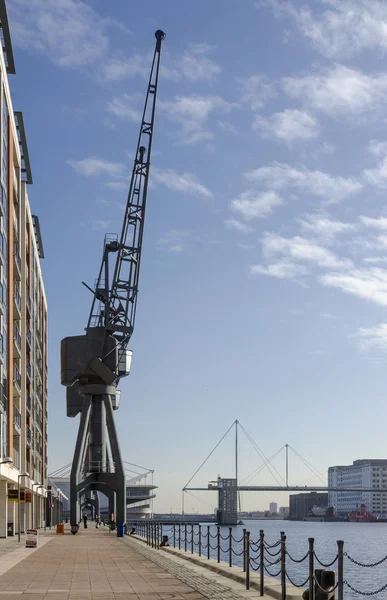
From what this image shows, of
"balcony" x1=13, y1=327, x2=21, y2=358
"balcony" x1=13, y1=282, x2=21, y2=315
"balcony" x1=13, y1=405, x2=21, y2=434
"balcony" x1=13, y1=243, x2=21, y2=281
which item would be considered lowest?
"balcony" x1=13, y1=405, x2=21, y2=434

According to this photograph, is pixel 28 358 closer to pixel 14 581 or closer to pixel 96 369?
Result: pixel 96 369

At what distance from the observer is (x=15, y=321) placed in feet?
212

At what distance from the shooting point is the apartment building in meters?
52.4

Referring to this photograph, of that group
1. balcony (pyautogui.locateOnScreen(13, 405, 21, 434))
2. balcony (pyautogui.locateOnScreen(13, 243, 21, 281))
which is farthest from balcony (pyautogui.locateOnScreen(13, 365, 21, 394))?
balcony (pyautogui.locateOnScreen(13, 243, 21, 281))

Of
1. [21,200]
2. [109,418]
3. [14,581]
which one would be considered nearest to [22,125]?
[21,200]

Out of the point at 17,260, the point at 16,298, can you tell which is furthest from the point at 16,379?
the point at 17,260

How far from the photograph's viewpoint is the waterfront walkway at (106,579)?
18.3 metres

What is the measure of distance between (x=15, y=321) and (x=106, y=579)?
44.0 metres

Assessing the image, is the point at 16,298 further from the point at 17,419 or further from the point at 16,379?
the point at 17,419

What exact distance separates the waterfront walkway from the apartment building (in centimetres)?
1702

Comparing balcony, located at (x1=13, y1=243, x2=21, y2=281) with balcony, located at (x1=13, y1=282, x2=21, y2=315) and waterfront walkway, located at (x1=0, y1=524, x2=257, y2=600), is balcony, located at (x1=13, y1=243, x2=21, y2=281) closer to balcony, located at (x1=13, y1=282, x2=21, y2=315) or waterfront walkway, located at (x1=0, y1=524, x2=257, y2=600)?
balcony, located at (x1=13, y1=282, x2=21, y2=315)

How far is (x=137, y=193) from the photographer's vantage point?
83938mm

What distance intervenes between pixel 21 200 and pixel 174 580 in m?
50.7

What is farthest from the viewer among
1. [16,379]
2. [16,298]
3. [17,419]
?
[17,419]
